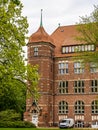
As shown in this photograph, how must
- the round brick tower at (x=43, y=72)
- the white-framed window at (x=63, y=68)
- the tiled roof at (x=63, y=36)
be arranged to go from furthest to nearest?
1. the tiled roof at (x=63, y=36)
2. the white-framed window at (x=63, y=68)
3. the round brick tower at (x=43, y=72)

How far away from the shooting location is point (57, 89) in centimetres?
5609

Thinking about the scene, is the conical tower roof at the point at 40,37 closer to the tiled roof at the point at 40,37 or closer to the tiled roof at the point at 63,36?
the tiled roof at the point at 40,37

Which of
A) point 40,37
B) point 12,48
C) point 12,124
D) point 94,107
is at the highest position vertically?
point 40,37

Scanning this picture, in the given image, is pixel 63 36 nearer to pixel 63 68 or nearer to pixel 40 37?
pixel 40 37

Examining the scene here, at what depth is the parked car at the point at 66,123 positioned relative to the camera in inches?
1982

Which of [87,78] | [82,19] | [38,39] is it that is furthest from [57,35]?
[82,19]

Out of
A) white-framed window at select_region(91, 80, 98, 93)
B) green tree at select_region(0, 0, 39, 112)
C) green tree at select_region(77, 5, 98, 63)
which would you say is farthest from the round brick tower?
green tree at select_region(0, 0, 39, 112)

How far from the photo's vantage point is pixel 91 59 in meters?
33.6

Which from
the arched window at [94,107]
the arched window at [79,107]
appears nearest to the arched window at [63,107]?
the arched window at [79,107]

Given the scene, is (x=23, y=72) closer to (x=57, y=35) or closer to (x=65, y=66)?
(x=65, y=66)

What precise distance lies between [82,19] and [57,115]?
76.4ft

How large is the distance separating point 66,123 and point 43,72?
8.32 metres

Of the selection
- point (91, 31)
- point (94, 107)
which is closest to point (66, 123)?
point (94, 107)

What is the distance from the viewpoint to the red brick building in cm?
5334
